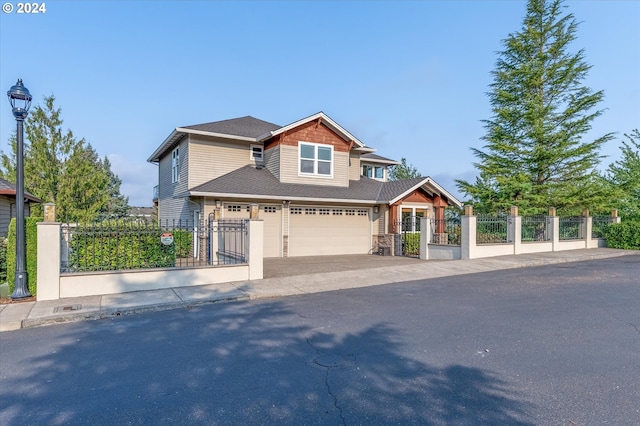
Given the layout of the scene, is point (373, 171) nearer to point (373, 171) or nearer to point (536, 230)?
point (373, 171)

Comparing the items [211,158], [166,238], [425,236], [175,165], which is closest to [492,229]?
[425,236]

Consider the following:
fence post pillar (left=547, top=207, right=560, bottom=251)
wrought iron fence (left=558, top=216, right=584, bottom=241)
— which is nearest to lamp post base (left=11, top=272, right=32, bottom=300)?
fence post pillar (left=547, top=207, right=560, bottom=251)

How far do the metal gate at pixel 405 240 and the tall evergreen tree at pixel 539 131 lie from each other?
19.3 ft

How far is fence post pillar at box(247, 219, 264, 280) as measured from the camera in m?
10.2

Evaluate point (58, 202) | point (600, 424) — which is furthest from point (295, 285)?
point (58, 202)

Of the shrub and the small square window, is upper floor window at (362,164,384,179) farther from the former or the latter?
the shrub

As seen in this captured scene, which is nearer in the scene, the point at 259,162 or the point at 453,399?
the point at 453,399

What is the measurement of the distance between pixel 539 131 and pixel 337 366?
21.6m

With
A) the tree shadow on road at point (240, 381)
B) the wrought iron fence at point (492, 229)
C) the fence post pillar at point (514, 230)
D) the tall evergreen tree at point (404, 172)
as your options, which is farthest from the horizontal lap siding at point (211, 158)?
the tall evergreen tree at point (404, 172)

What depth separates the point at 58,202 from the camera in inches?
776

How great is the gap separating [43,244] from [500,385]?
9043mm

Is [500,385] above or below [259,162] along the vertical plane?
below

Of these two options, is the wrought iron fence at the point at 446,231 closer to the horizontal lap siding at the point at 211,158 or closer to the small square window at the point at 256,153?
the small square window at the point at 256,153

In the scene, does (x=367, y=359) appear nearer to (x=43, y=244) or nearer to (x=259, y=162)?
(x=43, y=244)
